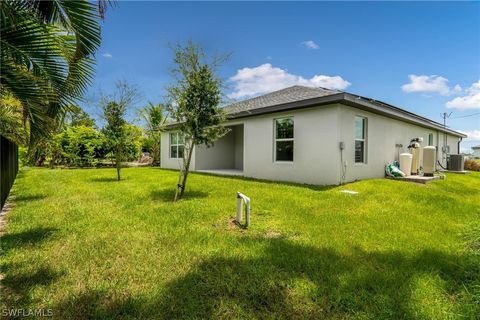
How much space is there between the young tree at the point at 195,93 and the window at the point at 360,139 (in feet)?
18.7

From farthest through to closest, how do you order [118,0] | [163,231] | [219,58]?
[219,58], [163,231], [118,0]

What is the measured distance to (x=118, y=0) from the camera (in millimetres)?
3492

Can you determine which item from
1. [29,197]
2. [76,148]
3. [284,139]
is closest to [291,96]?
[284,139]

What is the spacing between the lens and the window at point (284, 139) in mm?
9859

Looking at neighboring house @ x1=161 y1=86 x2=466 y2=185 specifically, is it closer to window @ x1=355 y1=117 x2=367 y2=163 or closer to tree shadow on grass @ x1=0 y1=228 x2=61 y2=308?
window @ x1=355 y1=117 x2=367 y2=163

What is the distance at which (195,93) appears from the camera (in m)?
6.54

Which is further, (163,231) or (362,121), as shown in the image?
(362,121)

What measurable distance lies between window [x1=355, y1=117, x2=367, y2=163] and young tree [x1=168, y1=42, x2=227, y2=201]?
5.69m

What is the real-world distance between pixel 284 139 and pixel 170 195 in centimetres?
499

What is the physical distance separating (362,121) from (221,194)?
6.35m

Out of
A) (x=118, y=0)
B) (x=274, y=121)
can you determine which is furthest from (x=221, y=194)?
(x=118, y=0)

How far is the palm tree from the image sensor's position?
2793 millimetres

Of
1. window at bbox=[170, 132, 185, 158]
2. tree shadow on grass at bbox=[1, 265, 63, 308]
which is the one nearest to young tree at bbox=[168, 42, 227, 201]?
tree shadow on grass at bbox=[1, 265, 63, 308]

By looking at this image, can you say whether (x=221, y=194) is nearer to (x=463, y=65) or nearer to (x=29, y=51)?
(x=29, y=51)
